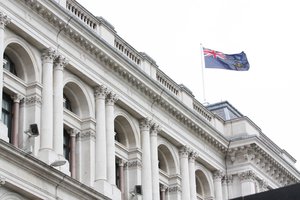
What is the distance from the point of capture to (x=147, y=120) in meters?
50.0

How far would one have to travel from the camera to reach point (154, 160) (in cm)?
4966

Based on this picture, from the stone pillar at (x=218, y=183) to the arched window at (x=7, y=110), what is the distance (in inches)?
789

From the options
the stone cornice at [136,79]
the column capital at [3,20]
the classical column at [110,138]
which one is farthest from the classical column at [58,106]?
the column capital at [3,20]

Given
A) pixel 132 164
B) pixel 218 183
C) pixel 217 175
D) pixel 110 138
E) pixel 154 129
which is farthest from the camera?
pixel 217 175

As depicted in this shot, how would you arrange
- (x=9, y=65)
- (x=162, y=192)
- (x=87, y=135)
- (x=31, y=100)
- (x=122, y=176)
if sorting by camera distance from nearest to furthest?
(x=31, y=100), (x=9, y=65), (x=87, y=135), (x=122, y=176), (x=162, y=192)

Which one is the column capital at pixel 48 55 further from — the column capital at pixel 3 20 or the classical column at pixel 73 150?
the classical column at pixel 73 150

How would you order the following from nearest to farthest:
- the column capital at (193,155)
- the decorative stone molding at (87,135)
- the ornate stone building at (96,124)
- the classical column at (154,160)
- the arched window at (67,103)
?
the ornate stone building at (96,124) → the decorative stone molding at (87,135) → the arched window at (67,103) → the classical column at (154,160) → the column capital at (193,155)

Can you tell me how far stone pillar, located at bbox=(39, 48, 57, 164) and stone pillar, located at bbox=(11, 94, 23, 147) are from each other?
1.15 metres

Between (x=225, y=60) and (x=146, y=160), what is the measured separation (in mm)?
13716

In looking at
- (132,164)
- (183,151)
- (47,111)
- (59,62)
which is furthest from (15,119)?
(183,151)

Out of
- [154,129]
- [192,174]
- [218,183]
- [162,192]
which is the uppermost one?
[154,129]

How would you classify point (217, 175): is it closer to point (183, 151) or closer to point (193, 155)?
point (193, 155)

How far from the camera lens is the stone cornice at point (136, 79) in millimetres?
43531

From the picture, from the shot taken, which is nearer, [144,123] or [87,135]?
[87,135]
